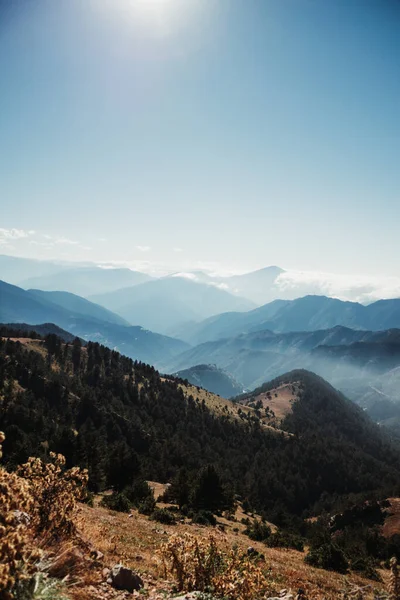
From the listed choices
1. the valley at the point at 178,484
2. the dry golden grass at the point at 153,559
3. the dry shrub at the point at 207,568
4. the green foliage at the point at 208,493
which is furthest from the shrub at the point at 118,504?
the dry shrub at the point at 207,568

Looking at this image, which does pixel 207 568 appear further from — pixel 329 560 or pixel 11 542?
pixel 329 560

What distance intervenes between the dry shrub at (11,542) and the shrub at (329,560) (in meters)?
29.4

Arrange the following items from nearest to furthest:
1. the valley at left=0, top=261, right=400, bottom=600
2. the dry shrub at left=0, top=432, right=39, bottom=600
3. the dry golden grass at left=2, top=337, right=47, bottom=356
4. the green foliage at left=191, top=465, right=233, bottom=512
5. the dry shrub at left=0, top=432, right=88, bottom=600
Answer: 1. the dry shrub at left=0, top=432, right=39, bottom=600
2. the dry shrub at left=0, top=432, right=88, bottom=600
3. the valley at left=0, top=261, right=400, bottom=600
4. the green foliage at left=191, top=465, right=233, bottom=512
5. the dry golden grass at left=2, top=337, right=47, bottom=356

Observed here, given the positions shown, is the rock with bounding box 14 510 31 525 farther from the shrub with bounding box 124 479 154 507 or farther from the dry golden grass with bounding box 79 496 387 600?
the shrub with bounding box 124 479 154 507

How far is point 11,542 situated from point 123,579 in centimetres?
634

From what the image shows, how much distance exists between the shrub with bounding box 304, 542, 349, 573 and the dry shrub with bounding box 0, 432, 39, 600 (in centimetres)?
2939

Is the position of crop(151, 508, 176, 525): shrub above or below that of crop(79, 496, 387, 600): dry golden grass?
below

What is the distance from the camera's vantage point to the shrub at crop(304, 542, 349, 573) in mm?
29031

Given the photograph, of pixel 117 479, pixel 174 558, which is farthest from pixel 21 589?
pixel 117 479

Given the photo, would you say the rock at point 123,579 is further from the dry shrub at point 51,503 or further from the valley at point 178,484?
the dry shrub at point 51,503

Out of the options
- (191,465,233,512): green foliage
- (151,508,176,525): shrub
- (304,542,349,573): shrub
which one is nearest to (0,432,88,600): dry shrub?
(304,542,349,573): shrub

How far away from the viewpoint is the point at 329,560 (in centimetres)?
2920

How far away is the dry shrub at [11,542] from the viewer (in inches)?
260

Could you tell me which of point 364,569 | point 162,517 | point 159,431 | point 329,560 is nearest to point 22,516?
point 329,560
